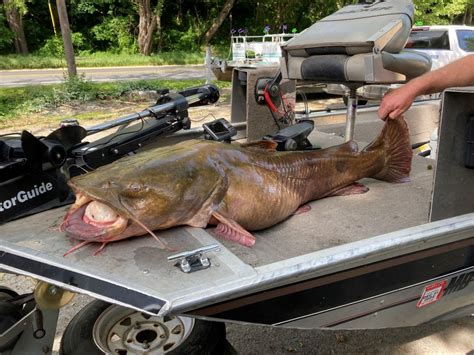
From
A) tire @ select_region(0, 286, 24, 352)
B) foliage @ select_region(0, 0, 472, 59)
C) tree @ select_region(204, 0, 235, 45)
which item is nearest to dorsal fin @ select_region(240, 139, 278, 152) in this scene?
tire @ select_region(0, 286, 24, 352)

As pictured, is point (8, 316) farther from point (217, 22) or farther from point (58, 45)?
point (58, 45)

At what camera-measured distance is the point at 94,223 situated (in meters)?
1.81

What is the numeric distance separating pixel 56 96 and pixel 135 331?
11.3m

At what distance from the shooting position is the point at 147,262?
1.69 meters

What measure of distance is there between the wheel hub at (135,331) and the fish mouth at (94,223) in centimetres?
64

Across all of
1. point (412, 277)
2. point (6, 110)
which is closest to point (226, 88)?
point (6, 110)

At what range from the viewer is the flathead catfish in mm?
Answer: 1825

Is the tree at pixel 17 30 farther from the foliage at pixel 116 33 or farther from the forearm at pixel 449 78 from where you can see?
the forearm at pixel 449 78

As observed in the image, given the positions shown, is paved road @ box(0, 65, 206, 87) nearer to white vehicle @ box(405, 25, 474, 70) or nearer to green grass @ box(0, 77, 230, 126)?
green grass @ box(0, 77, 230, 126)

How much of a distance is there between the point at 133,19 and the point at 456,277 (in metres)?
32.8

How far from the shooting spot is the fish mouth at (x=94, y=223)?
178 centimetres

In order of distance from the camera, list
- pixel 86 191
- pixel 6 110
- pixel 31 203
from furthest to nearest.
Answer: pixel 6 110 → pixel 31 203 → pixel 86 191

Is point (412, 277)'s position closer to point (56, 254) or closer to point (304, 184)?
point (304, 184)

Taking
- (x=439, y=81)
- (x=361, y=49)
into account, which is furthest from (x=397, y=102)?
(x=361, y=49)
